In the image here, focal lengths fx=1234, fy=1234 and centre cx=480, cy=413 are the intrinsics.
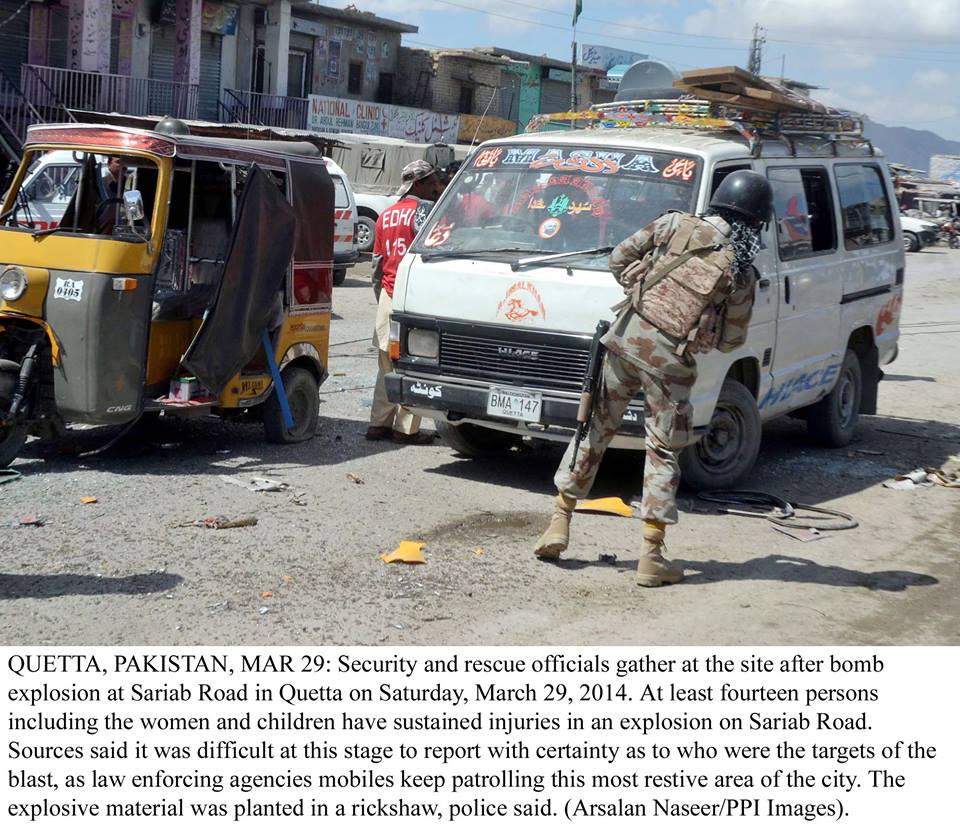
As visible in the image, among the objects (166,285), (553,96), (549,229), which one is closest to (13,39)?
(166,285)

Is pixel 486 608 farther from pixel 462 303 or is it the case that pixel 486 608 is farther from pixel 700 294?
pixel 462 303

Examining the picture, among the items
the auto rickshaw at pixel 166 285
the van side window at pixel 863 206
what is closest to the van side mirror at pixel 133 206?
the auto rickshaw at pixel 166 285

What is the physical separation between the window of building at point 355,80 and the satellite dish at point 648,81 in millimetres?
31762

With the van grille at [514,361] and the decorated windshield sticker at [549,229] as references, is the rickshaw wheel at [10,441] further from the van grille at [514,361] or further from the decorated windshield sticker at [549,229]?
the decorated windshield sticker at [549,229]

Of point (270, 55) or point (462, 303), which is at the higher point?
point (270, 55)

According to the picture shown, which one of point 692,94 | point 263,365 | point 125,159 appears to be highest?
point 692,94

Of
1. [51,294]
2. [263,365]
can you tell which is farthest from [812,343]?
[51,294]

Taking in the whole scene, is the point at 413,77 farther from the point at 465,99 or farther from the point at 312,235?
the point at 312,235

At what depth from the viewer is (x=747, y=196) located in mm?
5699

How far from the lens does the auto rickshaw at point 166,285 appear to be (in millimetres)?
6883

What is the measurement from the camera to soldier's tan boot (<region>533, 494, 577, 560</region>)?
5988 mm

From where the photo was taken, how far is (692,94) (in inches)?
322
